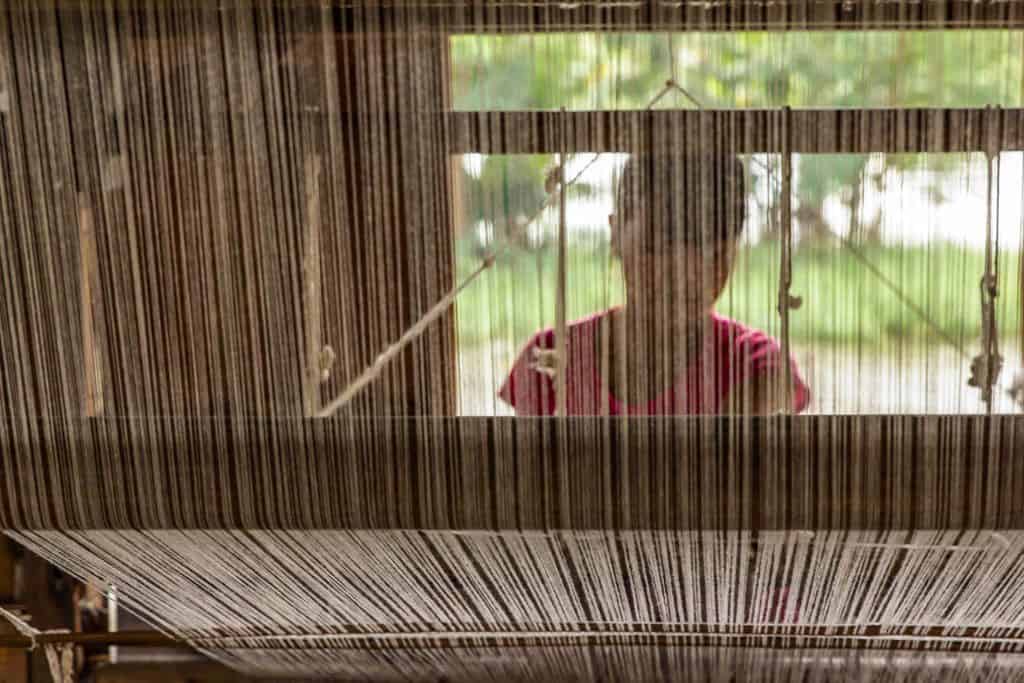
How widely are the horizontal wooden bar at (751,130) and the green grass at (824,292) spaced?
3.4 inches

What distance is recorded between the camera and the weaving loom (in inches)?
35.4

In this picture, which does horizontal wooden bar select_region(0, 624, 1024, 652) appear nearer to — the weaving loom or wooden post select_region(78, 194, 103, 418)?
the weaving loom

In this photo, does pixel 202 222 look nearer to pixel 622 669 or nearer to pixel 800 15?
pixel 800 15

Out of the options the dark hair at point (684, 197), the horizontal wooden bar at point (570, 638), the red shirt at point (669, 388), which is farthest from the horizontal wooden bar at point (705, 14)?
the horizontal wooden bar at point (570, 638)

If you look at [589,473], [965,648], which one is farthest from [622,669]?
[589,473]

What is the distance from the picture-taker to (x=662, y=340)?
96cm

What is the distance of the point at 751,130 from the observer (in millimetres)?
909

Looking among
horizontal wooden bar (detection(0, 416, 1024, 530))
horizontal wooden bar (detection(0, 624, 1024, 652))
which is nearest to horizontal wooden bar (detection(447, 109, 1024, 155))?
horizontal wooden bar (detection(0, 416, 1024, 530))

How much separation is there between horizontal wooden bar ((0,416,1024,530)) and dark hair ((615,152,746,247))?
0.52 ft

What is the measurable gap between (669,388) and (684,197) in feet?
0.53

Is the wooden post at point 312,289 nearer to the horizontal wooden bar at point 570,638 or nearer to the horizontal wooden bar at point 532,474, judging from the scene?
the horizontal wooden bar at point 532,474

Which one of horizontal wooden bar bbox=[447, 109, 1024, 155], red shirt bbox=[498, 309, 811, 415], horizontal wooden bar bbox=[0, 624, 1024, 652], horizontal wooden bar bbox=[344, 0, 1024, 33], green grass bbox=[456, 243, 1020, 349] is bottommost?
horizontal wooden bar bbox=[0, 624, 1024, 652]

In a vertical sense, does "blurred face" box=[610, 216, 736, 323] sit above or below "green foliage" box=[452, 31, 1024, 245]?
below

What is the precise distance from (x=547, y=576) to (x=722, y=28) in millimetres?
538
